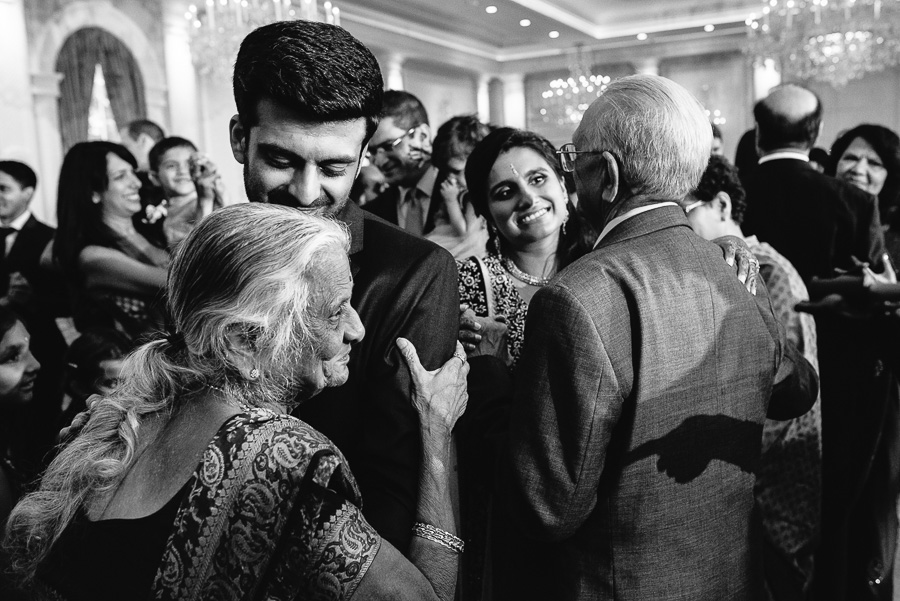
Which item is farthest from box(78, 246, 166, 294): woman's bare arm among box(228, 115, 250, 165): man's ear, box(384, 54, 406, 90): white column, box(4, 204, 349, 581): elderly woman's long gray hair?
box(384, 54, 406, 90): white column

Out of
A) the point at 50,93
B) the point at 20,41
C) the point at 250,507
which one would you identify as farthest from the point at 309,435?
the point at 50,93

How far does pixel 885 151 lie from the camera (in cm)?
434

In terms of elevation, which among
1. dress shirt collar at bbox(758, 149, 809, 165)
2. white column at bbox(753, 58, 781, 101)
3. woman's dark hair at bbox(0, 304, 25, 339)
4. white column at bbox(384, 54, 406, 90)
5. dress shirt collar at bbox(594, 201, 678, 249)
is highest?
white column at bbox(384, 54, 406, 90)

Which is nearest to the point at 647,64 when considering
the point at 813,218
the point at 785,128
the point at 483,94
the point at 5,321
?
the point at 483,94

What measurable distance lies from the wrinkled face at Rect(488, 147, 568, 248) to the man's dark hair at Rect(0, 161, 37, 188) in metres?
3.49

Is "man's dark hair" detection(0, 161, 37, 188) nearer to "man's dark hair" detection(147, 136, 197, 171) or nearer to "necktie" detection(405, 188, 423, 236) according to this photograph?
"man's dark hair" detection(147, 136, 197, 171)

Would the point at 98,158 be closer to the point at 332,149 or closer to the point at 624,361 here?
the point at 332,149

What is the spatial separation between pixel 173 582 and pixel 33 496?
13.4 inches

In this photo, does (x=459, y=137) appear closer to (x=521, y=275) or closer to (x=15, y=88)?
(x=521, y=275)

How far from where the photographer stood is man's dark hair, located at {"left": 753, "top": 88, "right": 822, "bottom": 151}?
3633 mm

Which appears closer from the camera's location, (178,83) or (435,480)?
(435,480)

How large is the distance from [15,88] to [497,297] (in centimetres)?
661

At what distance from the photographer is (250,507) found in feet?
3.44

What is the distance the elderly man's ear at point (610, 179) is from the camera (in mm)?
1597
